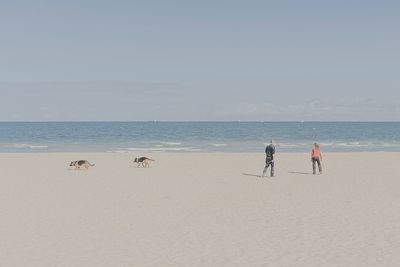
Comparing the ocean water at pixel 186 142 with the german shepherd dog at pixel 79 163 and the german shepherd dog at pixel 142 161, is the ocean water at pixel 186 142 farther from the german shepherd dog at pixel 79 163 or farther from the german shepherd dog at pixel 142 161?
the german shepherd dog at pixel 79 163

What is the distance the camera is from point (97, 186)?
2105cm

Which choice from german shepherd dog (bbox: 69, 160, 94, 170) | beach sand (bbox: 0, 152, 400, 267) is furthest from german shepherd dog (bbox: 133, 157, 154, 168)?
beach sand (bbox: 0, 152, 400, 267)

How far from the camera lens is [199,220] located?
44.5ft

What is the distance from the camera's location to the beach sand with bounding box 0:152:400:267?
9.93 meters

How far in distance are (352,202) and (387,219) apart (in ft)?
10.0

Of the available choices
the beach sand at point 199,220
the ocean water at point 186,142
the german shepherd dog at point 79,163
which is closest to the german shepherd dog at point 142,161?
the german shepherd dog at point 79,163

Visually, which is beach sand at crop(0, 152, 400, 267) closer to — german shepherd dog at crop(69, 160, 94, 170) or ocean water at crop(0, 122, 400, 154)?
german shepherd dog at crop(69, 160, 94, 170)

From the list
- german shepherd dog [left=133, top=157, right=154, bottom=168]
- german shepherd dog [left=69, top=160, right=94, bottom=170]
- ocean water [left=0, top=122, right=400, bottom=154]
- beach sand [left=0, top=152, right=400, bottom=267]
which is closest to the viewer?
beach sand [left=0, top=152, right=400, bottom=267]

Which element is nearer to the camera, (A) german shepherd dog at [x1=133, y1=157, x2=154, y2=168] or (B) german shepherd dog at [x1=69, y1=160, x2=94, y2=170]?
(B) german shepherd dog at [x1=69, y1=160, x2=94, y2=170]

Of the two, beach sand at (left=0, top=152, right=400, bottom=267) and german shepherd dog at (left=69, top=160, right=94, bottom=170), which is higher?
german shepherd dog at (left=69, top=160, right=94, bottom=170)

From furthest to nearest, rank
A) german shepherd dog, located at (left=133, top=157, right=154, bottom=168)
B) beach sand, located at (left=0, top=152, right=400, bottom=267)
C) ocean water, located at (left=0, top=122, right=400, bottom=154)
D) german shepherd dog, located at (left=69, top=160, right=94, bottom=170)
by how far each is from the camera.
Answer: ocean water, located at (left=0, top=122, right=400, bottom=154) → german shepherd dog, located at (left=133, top=157, right=154, bottom=168) → german shepherd dog, located at (left=69, top=160, right=94, bottom=170) → beach sand, located at (left=0, top=152, right=400, bottom=267)

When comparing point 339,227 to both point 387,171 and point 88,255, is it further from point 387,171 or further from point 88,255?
point 387,171

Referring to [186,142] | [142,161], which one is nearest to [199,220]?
[142,161]

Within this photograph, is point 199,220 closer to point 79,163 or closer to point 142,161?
point 79,163
